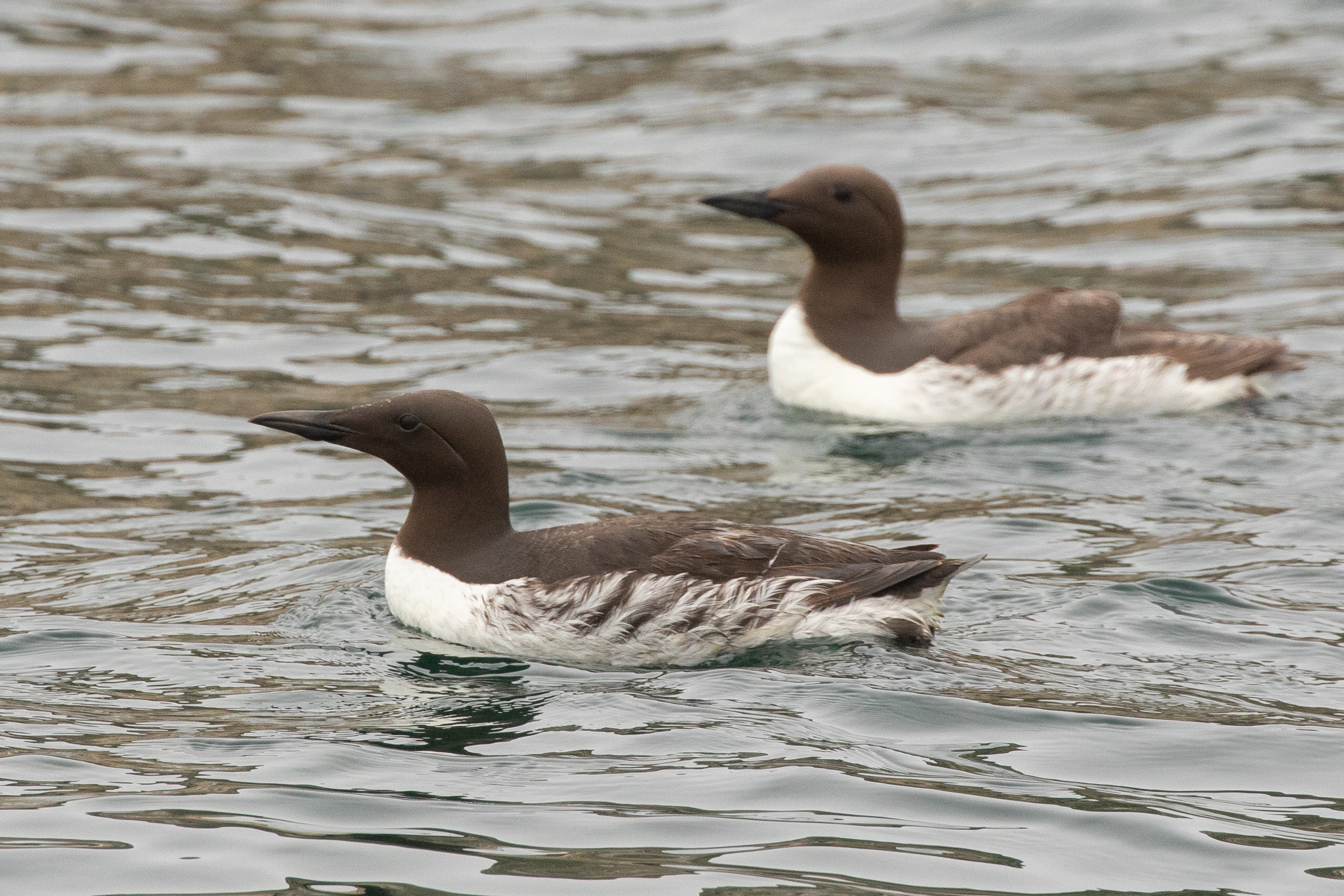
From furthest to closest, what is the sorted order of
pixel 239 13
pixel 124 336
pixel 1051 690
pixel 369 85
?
pixel 239 13 → pixel 369 85 → pixel 124 336 → pixel 1051 690

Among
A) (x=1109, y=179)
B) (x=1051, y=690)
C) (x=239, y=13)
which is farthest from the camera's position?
(x=239, y=13)

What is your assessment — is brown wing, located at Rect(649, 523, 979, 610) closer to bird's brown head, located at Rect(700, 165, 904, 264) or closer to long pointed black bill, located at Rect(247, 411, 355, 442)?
long pointed black bill, located at Rect(247, 411, 355, 442)

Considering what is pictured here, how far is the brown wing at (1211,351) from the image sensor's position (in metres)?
10.5

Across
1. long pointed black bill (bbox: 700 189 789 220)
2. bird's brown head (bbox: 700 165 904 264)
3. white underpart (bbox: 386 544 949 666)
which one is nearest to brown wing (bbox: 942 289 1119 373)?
bird's brown head (bbox: 700 165 904 264)

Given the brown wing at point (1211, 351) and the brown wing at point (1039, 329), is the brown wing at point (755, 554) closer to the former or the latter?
the brown wing at point (1039, 329)

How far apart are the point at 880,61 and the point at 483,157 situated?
14.3 ft

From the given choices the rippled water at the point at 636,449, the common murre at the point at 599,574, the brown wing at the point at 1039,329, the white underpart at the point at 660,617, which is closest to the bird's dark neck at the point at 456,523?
the common murre at the point at 599,574

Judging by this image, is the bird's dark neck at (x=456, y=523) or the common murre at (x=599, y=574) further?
the bird's dark neck at (x=456, y=523)

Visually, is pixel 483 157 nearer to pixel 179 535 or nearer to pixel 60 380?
pixel 60 380

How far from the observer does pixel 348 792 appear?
5570 millimetres

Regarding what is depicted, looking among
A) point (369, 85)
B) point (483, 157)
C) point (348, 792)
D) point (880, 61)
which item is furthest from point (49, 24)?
point (348, 792)

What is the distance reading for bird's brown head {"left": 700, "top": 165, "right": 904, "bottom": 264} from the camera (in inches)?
412

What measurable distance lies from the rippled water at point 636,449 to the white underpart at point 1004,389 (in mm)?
177

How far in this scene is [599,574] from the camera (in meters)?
6.84
